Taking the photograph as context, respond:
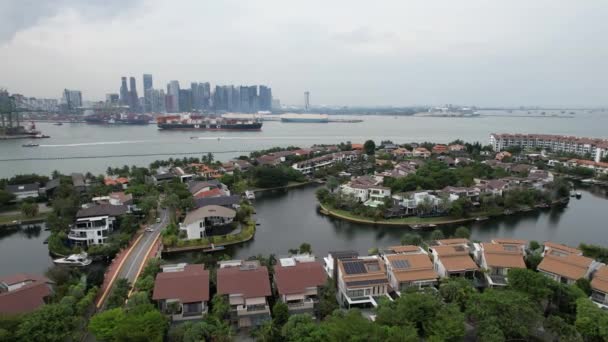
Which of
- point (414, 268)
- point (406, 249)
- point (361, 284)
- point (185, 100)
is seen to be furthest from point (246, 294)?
point (185, 100)

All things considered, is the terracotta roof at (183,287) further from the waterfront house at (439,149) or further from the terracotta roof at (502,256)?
the waterfront house at (439,149)

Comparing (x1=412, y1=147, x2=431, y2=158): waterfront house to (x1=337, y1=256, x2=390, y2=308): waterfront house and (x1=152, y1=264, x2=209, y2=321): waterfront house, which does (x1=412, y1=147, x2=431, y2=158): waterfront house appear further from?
(x1=152, y1=264, x2=209, y2=321): waterfront house

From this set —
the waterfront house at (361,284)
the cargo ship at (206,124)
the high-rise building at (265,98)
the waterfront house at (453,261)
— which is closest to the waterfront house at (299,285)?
the waterfront house at (361,284)

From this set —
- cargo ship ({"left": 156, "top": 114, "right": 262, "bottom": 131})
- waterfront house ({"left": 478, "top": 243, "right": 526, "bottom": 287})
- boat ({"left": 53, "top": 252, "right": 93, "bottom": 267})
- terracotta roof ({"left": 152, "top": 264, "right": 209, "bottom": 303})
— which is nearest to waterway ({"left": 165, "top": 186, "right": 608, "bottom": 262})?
boat ({"left": 53, "top": 252, "right": 93, "bottom": 267})

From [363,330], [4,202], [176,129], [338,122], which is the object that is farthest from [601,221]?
[338,122]

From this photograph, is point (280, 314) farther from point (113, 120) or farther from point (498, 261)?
point (113, 120)
